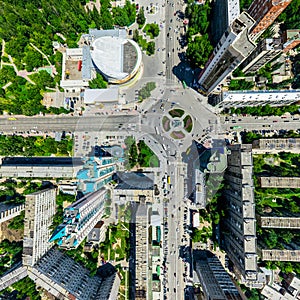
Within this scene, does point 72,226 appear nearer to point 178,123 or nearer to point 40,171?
point 40,171

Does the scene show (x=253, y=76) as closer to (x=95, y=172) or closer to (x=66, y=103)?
(x=95, y=172)

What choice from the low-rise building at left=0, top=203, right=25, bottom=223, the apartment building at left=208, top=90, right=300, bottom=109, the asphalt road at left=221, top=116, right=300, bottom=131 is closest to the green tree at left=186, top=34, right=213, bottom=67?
the apartment building at left=208, top=90, right=300, bottom=109

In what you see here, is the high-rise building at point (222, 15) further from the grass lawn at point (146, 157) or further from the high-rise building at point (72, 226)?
the high-rise building at point (72, 226)

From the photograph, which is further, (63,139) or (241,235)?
(63,139)

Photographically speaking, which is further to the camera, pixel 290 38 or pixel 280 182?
pixel 290 38

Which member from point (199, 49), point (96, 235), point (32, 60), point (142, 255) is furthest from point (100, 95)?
point (142, 255)

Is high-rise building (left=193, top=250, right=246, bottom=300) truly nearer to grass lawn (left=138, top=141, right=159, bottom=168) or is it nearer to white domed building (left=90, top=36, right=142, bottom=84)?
grass lawn (left=138, top=141, right=159, bottom=168)

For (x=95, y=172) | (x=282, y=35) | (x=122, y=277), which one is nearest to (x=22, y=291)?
(x=122, y=277)
